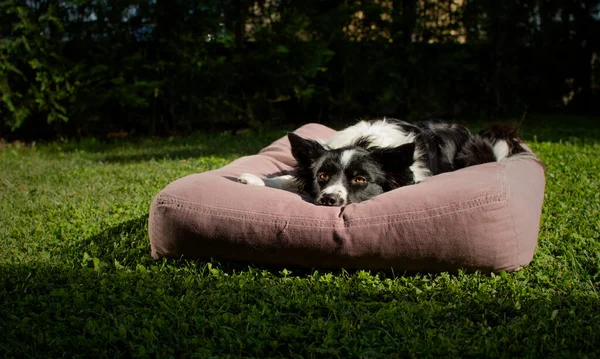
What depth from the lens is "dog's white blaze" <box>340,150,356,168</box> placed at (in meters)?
4.04

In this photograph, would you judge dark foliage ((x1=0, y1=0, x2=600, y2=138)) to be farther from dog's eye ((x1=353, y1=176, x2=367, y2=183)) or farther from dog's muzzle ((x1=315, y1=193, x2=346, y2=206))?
dog's muzzle ((x1=315, y1=193, x2=346, y2=206))

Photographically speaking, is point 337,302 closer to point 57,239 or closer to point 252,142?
point 57,239

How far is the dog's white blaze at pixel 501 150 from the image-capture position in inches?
210

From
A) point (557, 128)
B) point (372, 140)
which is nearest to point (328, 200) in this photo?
point (372, 140)

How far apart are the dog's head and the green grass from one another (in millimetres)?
806

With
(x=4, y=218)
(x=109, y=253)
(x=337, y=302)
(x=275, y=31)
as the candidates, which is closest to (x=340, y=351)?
(x=337, y=302)

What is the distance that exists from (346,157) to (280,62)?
630 cm

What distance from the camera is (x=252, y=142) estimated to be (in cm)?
891

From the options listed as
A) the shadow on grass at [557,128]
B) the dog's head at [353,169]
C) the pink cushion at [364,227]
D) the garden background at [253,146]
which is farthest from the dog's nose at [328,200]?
the shadow on grass at [557,128]

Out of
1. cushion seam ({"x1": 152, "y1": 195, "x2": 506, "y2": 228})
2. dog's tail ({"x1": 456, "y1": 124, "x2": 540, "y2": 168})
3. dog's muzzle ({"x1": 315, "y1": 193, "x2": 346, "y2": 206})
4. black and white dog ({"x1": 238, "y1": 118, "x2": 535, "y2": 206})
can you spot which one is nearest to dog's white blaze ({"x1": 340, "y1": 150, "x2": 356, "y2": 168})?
black and white dog ({"x1": 238, "y1": 118, "x2": 535, "y2": 206})

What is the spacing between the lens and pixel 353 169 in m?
4.00

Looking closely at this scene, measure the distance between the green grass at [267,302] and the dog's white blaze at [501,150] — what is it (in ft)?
2.40

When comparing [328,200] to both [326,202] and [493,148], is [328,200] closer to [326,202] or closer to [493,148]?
[326,202]

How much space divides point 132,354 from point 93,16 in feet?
26.7
